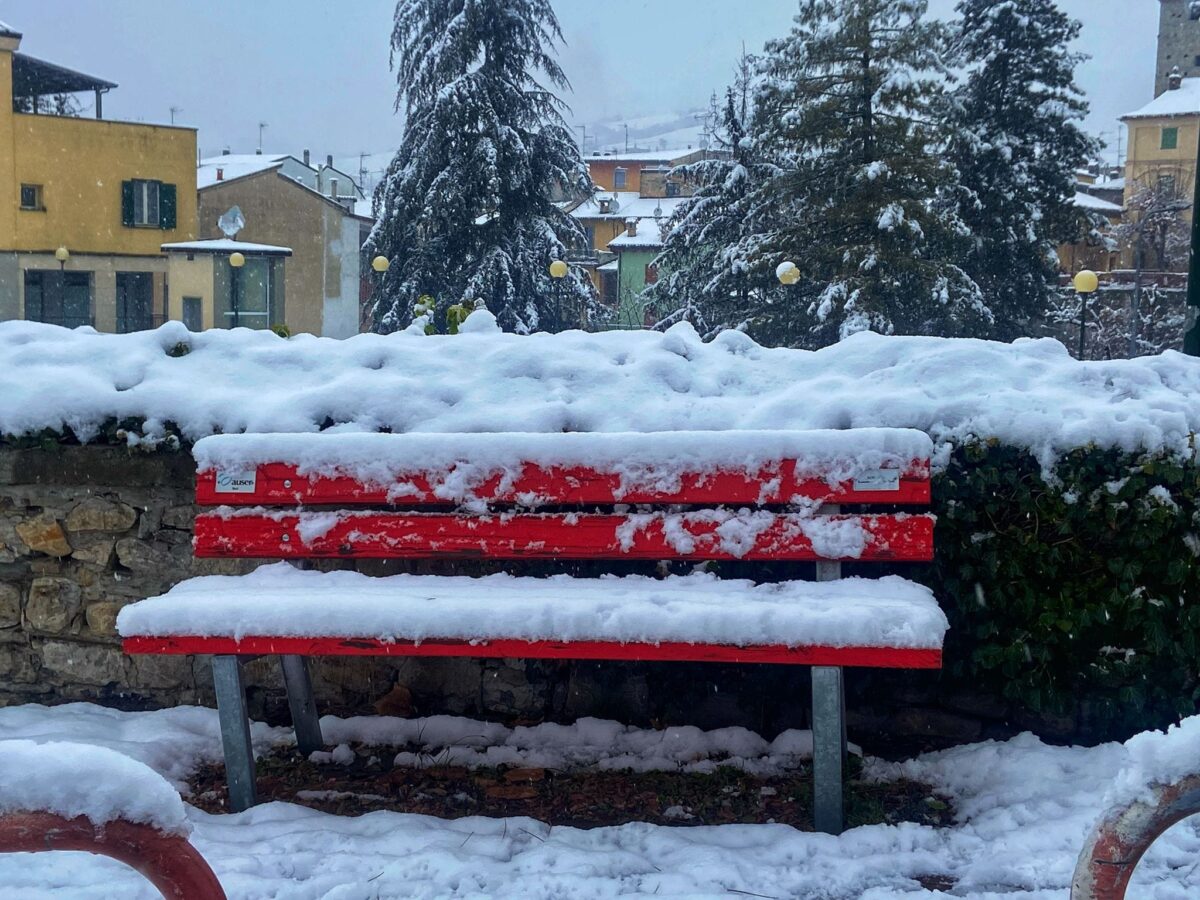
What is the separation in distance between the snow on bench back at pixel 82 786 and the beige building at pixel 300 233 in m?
41.4

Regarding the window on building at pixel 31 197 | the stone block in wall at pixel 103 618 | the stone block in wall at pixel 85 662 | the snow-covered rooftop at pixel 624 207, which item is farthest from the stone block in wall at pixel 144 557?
the snow-covered rooftop at pixel 624 207

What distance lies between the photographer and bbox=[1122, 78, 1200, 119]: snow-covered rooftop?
203 feet

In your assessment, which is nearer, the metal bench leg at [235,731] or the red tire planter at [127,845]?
the red tire planter at [127,845]

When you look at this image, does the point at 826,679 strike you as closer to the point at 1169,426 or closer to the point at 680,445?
the point at 680,445

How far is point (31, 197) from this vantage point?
37.8m

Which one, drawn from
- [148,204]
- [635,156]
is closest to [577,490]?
[148,204]

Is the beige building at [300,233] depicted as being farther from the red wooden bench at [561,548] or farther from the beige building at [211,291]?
the red wooden bench at [561,548]

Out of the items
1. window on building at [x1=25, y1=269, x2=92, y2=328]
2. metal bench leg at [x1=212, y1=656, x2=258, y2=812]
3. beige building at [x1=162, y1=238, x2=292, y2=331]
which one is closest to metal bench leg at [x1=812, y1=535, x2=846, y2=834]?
metal bench leg at [x1=212, y1=656, x2=258, y2=812]

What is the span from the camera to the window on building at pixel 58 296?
38.4 meters

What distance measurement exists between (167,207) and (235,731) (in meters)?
39.8

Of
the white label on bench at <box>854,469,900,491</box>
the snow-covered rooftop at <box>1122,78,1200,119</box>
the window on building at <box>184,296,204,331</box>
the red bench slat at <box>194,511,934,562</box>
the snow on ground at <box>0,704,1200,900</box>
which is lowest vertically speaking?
the snow on ground at <box>0,704,1200,900</box>

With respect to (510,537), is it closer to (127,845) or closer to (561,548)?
(561,548)

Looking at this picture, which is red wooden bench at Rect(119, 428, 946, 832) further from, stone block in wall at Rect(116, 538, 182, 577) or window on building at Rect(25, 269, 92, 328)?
window on building at Rect(25, 269, 92, 328)

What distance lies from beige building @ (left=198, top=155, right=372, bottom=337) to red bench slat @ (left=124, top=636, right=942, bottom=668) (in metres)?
39.8
